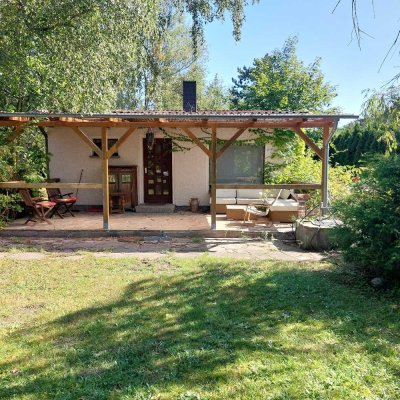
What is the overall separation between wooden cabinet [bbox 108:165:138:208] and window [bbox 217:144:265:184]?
8.74ft

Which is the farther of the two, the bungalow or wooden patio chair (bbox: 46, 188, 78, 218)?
the bungalow

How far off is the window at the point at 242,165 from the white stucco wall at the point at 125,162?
1.26 ft

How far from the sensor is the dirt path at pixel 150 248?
7.12 metres

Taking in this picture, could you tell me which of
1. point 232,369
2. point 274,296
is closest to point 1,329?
point 232,369

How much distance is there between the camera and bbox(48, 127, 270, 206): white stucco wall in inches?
479

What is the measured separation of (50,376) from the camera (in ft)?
9.71

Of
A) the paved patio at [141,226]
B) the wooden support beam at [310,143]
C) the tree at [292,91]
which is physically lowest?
the paved patio at [141,226]

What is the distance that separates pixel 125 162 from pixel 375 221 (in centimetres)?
859

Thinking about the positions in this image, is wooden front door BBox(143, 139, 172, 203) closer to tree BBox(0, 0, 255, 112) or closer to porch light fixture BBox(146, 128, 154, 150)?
porch light fixture BBox(146, 128, 154, 150)

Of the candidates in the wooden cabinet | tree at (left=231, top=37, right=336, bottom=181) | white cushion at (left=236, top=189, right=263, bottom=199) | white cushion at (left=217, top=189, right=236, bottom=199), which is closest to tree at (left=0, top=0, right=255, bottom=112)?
the wooden cabinet

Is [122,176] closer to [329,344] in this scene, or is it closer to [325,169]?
[325,169]

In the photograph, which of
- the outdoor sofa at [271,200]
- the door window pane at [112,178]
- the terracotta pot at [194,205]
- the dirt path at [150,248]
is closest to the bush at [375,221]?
the dirt path at [150,248]

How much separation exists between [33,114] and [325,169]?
6361 mm

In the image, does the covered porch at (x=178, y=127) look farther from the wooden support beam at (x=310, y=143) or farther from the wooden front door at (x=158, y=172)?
the wooden front door at (x=158, y=172)
